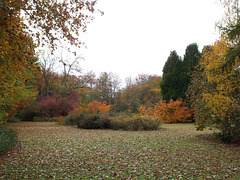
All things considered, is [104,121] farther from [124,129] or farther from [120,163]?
[120,163]

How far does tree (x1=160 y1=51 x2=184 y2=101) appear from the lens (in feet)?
78.7

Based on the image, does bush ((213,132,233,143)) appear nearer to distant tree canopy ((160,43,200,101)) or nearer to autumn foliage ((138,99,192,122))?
autumn foliage ((138,99,192,122))

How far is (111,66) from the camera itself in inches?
1625

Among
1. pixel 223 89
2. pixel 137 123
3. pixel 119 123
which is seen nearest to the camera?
pixel 223 89

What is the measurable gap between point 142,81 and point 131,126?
25.1 meters

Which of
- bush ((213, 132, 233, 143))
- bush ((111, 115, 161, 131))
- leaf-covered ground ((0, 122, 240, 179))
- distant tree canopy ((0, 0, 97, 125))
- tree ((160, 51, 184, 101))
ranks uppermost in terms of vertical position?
tree ((160, 51, 184, 101))

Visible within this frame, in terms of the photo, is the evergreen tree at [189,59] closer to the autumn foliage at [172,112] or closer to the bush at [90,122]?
the autumn foliage at [172,112]

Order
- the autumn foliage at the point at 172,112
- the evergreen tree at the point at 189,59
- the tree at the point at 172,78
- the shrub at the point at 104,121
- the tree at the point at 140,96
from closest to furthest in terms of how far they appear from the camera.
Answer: the shrub at the point at 104,121, the autumn foliage at the point at 172,112, the evergreen tree at the point at 189,59, the tree at the point at 172,78, the tree at the point at 140,96

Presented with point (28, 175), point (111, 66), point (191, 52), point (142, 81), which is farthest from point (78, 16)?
point (111, 66)

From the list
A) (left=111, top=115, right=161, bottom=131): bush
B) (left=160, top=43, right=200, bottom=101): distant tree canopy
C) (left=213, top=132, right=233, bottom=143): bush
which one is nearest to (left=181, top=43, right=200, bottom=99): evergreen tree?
(left=160, top=43, right=200, bottom=101): distant tree canopy

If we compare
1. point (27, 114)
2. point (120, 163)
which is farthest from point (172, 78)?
point (120, 163)

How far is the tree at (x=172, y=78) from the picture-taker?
78.7ft

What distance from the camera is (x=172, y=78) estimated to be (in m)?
24.7

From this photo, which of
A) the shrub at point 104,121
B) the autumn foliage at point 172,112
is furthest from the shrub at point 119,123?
the autumn foliage at point 172,112
